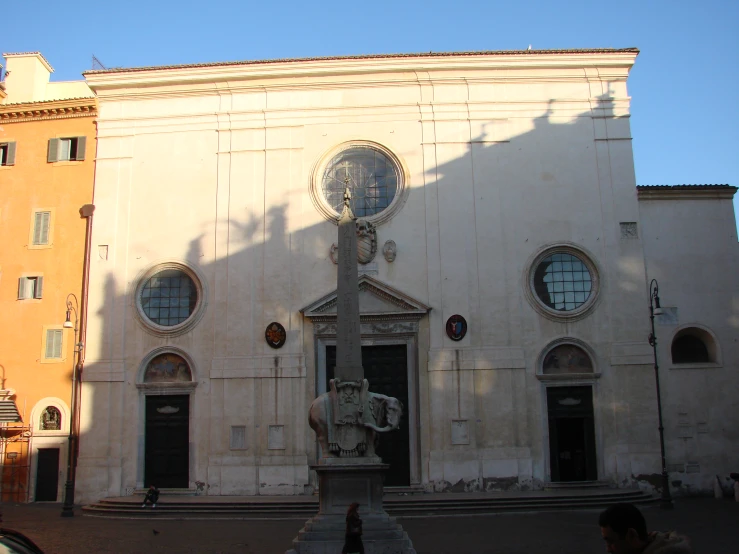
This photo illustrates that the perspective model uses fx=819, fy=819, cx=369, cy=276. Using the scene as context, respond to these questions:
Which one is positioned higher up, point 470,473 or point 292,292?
point 292,292

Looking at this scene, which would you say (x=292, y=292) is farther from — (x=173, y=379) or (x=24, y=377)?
(x=24, y=377)

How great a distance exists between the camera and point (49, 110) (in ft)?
87.7

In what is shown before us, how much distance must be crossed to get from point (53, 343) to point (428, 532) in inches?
556

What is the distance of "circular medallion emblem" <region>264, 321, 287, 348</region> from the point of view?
2428 centimetres

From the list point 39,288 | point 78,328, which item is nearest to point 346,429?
point 78,328

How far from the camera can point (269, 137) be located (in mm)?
25797

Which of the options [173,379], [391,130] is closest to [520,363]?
[391,130]

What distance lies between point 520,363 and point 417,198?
5.85 meters

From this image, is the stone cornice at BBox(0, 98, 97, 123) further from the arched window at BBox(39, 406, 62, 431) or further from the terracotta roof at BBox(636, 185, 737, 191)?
the terracotta roof at BBox(636, 185, 737, 191)

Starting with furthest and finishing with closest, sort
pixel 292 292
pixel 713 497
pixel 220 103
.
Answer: pixel 220 103 < pixel 292 292 < pixel 713 497

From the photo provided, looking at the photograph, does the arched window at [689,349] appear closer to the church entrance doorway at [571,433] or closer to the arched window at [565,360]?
the arched window at [565,360]

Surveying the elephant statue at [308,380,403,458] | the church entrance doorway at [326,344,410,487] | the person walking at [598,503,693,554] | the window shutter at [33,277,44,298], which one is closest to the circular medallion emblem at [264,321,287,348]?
the church entrance doorway at [326,344,410,487]

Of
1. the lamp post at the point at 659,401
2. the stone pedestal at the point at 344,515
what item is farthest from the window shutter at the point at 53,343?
the lamp post at the point at 659,401

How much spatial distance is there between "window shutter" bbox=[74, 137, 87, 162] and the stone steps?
11194 mm
